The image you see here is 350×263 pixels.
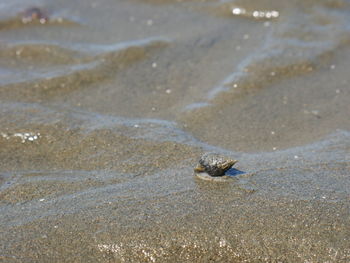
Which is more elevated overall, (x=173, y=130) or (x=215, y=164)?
(x=215, y=164)

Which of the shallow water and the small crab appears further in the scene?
the small crab

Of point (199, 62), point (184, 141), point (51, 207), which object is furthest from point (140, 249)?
point (199, 62)

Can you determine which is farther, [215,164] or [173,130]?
[173,130]

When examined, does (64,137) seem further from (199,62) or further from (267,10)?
(267,10)
